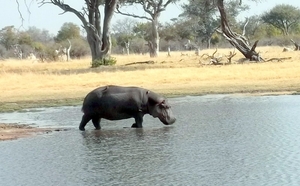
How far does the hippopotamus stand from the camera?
13.5 meters

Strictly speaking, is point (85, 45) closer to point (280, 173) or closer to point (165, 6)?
point (165, 6)

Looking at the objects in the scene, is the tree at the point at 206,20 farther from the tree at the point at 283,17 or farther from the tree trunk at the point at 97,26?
the tree trunk at the point at 97,26

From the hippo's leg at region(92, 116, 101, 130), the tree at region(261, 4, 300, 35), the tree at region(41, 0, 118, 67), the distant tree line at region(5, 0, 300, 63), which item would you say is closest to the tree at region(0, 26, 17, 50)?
the distant tree line at region(5, 0, 300, 63)

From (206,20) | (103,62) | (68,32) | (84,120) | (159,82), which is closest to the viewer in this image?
(84,120)

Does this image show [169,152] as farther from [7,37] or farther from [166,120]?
[7,37]

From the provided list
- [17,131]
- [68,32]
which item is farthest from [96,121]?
[68,32]

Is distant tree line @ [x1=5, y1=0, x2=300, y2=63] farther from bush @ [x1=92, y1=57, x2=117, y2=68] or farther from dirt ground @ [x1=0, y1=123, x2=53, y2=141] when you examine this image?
dirt ground @ [x1=0, y1=123, x2=53, y2=141]

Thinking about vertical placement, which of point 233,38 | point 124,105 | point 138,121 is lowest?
point 138,121

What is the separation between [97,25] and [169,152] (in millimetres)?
29529

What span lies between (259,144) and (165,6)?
47.6m

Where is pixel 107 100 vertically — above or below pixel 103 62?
above

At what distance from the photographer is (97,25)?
1559 inches

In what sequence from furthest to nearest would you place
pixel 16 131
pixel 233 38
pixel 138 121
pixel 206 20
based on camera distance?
pixel 206 20
pixel 233 38
pixel 16 131
pixel 138 121

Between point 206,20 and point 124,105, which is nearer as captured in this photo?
point 124,105
